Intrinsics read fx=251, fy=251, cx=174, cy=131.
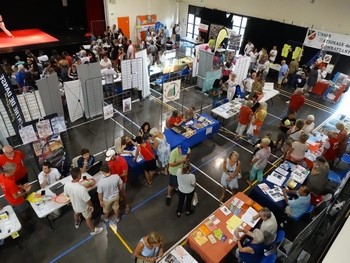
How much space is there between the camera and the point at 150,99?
33.0 ft

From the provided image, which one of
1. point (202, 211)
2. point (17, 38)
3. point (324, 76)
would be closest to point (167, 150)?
point (202, 211)

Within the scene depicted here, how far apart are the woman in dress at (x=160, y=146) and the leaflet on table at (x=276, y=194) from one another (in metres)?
2.42

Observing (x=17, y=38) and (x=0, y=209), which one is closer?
(x=0, y=209)

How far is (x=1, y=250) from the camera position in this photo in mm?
4629

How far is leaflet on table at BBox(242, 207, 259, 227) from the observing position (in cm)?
451

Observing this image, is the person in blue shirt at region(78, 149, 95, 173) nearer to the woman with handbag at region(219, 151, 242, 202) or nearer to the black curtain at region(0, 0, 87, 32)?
the woman with handbag at region(219, 151, 242, 202)

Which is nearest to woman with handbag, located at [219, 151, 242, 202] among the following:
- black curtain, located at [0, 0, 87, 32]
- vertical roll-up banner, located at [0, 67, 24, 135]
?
vertical roll-up banner, located at [0, 67, 24, 135]

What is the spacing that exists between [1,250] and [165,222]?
10.1 ft

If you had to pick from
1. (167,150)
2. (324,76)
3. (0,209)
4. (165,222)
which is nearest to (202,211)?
(165,222)

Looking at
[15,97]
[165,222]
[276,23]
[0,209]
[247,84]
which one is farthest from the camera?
[276,23]

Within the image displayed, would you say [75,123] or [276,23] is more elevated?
[276,23]

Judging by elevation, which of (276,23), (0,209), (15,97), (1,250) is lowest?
(1,250)

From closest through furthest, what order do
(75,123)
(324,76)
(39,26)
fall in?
(75,123) → (324,76) → (39,26)

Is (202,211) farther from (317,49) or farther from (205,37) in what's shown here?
(205,37)
